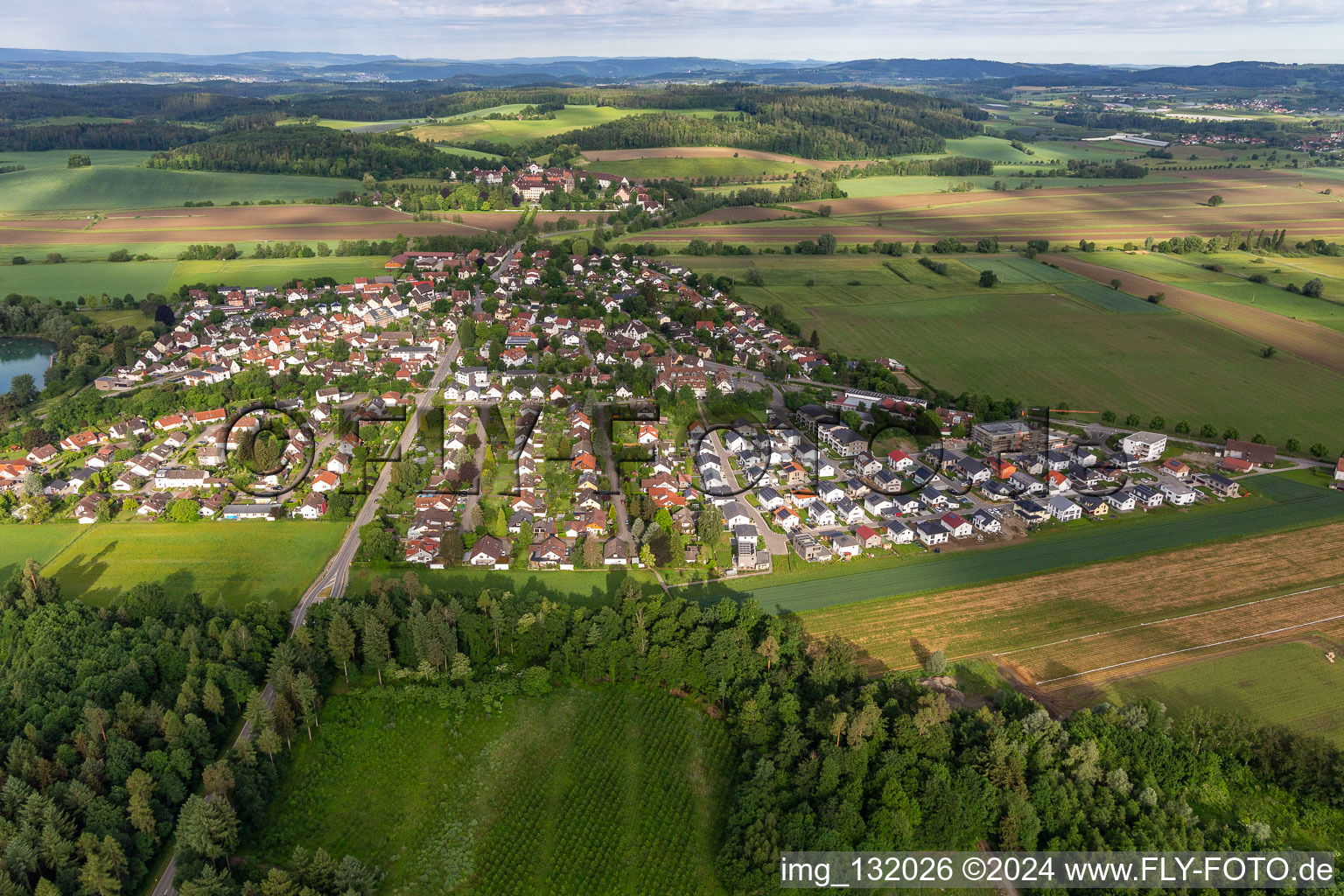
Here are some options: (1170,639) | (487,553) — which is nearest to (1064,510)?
(1170,639)

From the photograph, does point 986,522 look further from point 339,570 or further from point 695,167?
point 695,167

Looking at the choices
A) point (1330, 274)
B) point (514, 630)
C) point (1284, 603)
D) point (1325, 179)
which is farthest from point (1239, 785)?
Answer: point (1325, 179)

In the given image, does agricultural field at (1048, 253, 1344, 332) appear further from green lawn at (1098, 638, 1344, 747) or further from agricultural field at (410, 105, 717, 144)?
agricultural field at (410, 105, 717, 144)

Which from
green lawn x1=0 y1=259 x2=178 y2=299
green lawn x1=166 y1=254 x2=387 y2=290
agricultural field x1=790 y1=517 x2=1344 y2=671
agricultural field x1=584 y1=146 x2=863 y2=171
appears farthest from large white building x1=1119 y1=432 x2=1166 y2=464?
agricultural field x1=584 y1=146 x2=863 y2=171

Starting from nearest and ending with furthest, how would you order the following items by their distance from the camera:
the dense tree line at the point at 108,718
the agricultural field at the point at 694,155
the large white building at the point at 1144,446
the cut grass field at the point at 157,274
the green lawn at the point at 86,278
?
the dense tree line at the point at 108,718 < the large white building at the point at 1144,446 < the green lawn at the point at 86,278 < the cut grass field at the point at 157,274 < the agricultural field at the point at 694,155

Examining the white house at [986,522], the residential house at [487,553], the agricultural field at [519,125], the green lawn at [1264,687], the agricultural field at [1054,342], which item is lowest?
the green lawn at [1264,687]

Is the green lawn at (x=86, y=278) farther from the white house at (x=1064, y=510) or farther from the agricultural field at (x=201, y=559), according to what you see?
the white house at (x=1064, y=510)

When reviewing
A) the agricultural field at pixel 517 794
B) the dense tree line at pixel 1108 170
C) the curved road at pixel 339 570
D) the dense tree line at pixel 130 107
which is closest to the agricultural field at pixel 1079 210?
the dense tree line at pixel 1108 170
